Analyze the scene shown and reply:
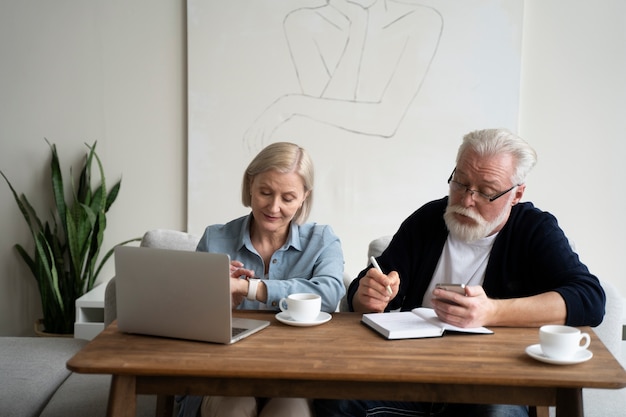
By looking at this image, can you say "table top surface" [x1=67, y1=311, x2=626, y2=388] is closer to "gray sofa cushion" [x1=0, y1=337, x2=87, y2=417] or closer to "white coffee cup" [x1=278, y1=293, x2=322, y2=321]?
"white coffee cup" [x1=278, y1=293, x2=322, y2=321]

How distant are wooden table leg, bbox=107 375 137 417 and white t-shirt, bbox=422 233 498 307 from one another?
1038mm

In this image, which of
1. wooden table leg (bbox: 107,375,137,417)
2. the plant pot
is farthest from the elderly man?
the plant pot

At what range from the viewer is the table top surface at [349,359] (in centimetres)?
139

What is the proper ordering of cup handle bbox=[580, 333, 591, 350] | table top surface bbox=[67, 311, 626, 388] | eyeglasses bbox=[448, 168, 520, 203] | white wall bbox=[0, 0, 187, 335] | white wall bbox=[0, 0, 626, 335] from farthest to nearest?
white wall bbox=[0, 0, 187, 335] → white wall bbox=[0, 0, 626, 335] → eyeglasses bbox=[448, 168, 520, 203] → cup handle bbox=[580, 333, 591, 350] → table top surface bbox=[67, 311, 626, 388]

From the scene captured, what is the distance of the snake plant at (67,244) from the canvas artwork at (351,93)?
51 cm

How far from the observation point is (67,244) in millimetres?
3594

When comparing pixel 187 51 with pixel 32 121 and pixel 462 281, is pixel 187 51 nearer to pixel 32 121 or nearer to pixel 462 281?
pixel 32 121

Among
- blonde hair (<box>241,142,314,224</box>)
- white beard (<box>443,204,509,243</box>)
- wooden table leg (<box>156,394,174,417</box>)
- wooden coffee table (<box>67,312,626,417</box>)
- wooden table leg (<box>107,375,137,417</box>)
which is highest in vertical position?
blonde hair (<box>241,142,314,224</box>)

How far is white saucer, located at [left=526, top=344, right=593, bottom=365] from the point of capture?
1446 mm

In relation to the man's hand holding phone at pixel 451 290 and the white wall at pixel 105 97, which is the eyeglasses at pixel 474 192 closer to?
the man's hand holding phone at pixel 451 290

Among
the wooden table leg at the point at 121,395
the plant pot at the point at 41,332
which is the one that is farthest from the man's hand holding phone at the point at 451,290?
the plant pot at the point at 41,332

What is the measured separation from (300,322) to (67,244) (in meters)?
2.28

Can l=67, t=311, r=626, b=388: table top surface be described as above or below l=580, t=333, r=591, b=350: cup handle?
below

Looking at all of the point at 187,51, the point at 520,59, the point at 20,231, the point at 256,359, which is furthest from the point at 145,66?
the point at 256,359
